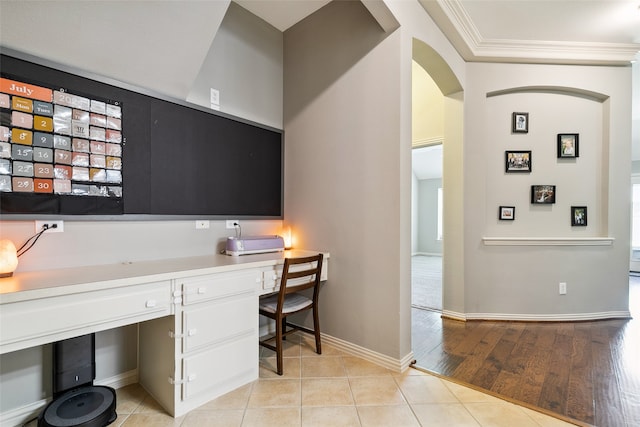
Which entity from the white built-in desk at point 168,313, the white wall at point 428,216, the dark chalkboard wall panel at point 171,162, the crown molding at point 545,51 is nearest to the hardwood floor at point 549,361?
the white built-in desk at point 168,313

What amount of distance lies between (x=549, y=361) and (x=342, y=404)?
1714 mm

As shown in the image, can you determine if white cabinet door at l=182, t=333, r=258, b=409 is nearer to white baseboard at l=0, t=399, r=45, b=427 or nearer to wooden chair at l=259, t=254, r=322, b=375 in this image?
wooden chair at l=259, t=254, r=322, b=375

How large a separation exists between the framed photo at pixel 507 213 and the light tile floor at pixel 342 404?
204 cm

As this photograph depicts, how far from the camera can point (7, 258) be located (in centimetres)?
139

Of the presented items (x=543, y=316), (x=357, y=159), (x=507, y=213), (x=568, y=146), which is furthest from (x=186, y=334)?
(x=568, y=146)

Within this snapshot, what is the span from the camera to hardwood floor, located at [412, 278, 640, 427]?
68.1 inches

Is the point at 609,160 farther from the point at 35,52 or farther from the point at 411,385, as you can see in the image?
the point at 35,52

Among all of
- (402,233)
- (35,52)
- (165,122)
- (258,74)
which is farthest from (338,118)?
(35,52)

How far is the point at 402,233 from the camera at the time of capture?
2123 millimetres

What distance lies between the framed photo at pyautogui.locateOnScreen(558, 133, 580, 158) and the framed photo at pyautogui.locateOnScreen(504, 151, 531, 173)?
33 centimetres

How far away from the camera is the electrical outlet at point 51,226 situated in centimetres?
160

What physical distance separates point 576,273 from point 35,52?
4.81 meters

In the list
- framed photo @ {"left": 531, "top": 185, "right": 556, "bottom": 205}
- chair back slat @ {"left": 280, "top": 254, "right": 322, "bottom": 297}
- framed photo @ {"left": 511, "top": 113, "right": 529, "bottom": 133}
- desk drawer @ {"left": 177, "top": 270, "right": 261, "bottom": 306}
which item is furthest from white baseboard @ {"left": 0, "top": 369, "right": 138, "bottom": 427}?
framed photo @ {"left": 511, "top": 113, "right": 529, "bottom": 133}

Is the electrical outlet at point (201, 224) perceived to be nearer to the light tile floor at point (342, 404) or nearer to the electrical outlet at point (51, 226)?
the electrical outlet at point (51, 226)
